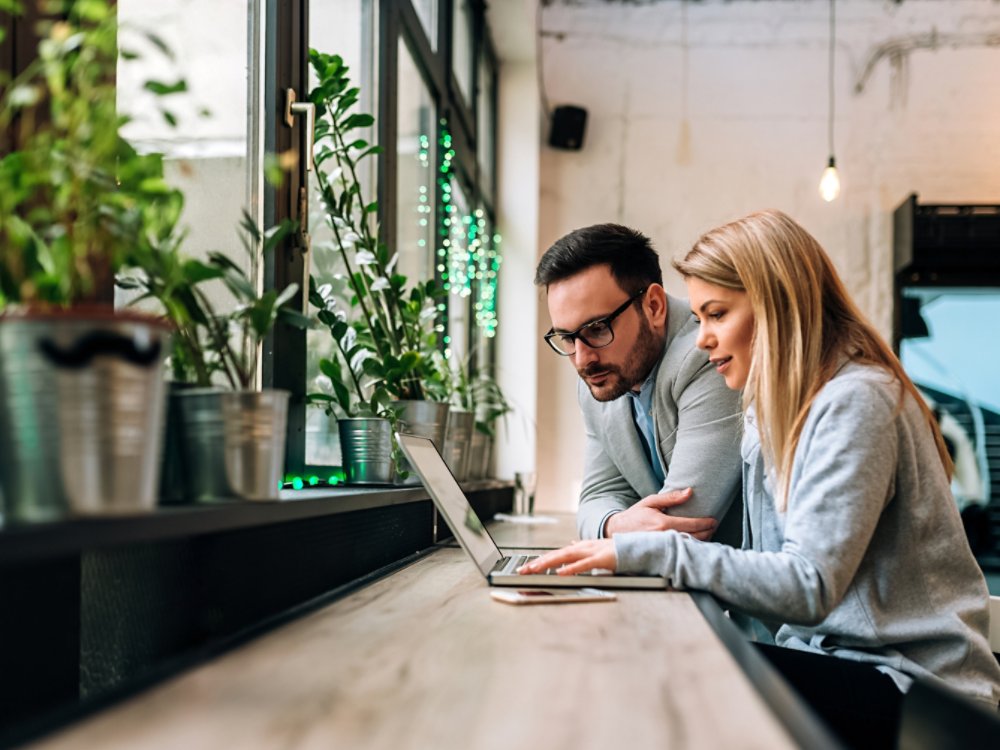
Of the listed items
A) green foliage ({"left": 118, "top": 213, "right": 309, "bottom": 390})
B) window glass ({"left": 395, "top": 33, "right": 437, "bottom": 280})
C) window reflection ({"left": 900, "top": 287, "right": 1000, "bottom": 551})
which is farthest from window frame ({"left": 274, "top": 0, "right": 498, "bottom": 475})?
window reflection ({"left": 900, "top": 287, "right": 1000, "bottom": 551})

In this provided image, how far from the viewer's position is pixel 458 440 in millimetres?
2650

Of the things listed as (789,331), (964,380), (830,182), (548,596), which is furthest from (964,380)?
(548,596)

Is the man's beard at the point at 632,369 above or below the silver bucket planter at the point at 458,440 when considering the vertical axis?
above

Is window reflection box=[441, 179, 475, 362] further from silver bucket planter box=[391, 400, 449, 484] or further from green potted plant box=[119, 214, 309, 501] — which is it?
green potted plant box=[119, 214, 309, 501]

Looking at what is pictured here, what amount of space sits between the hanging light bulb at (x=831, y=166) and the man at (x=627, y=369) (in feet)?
9.94

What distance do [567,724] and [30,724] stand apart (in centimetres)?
39

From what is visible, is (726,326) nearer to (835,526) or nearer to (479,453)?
(835,526)

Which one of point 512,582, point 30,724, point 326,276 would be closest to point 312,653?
point 30,724

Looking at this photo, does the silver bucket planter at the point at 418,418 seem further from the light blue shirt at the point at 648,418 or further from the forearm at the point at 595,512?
the light blue shirt at the point at 648,418

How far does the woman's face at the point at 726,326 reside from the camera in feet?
5.40

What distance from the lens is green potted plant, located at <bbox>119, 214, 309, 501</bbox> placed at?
1.05m

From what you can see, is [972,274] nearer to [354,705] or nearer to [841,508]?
[841,508]

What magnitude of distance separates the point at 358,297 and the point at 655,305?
2.20ft

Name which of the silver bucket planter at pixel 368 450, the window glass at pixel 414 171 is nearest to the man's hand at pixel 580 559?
the silver bucket planter at pixel 368 450
